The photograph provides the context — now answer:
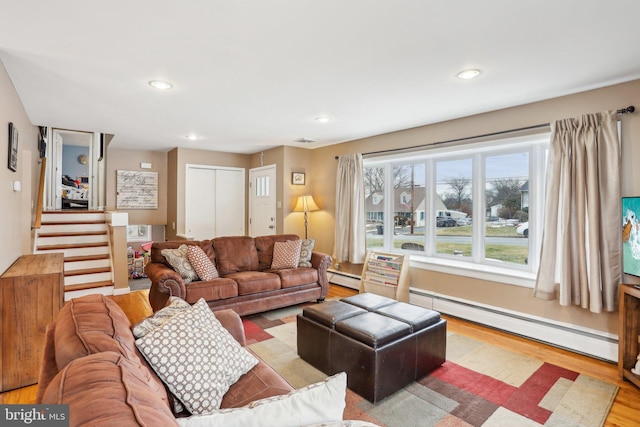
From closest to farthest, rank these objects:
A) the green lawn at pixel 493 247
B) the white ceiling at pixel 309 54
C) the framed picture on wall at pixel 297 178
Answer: the white ceiling at pixel 309 54 < the green lawn at pixel 493 247 < the framed picture on wall at pixel 297 178

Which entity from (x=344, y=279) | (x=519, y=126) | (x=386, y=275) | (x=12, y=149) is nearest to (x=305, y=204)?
(x=344, y=279)

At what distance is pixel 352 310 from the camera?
271 cm

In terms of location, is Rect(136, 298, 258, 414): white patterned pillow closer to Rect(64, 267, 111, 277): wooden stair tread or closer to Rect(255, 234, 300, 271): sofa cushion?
Rect(255, 234, 300, 271): sofa cushion

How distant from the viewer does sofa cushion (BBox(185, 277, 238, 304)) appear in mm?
3447

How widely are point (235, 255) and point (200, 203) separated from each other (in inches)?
93.6

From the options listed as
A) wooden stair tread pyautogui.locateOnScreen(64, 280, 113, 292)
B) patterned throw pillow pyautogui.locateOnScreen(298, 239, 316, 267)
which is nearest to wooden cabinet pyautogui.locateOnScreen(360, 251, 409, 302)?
patterned throw pillow pyautogui.locateOnScreen(298, 239, 316, 267)

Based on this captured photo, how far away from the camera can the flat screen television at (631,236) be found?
2439 mm

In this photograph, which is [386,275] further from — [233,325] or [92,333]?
[92,333]

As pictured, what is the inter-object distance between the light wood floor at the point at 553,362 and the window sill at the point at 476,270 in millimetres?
527

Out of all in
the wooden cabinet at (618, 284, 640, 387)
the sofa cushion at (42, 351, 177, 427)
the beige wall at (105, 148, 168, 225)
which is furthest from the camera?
the beige wall at (105, 148, 168, 225)

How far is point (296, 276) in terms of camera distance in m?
4.14

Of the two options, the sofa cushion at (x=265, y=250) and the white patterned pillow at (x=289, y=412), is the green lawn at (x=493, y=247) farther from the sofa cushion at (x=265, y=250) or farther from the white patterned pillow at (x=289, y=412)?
Result: the white patterned pillow at (x=289, y=412)

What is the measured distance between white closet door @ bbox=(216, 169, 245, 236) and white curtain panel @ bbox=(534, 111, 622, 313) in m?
5.09

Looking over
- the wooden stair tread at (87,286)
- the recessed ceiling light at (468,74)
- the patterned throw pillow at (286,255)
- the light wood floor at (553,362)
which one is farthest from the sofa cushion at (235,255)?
the recessed ceiling light at (468,74)
